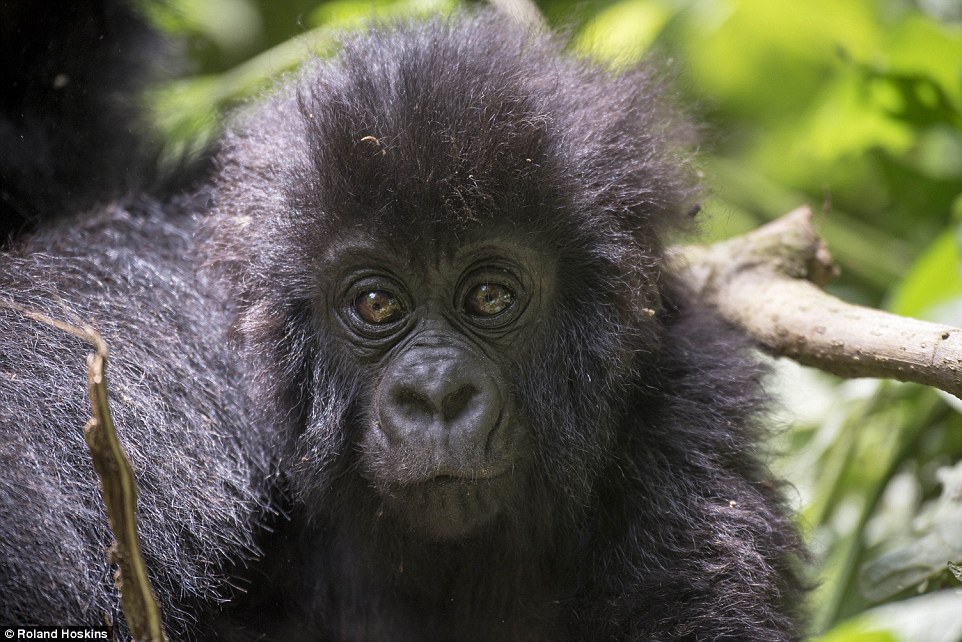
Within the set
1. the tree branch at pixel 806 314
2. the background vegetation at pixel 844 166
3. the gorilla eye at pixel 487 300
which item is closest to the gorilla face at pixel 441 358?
the gorilla eye at pixel 487 300

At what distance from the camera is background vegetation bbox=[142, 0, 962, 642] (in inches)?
123

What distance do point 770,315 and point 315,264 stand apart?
1336 mm

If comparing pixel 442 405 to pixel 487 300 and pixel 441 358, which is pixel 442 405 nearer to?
pixel 441 358

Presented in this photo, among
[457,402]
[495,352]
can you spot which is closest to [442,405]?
[457,402]

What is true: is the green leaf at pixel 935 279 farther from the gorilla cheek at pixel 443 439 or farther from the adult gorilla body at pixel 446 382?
the gorilla cheek at pixel 443 439

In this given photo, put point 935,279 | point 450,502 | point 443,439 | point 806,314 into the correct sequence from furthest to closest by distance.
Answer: point 935,279
point 806,314
point 450,502
point 443,439

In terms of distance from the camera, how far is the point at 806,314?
2842 mm

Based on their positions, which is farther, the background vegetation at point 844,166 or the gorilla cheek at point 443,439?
the background vegetation at point 844,166

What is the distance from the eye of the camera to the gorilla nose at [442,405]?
7.72 ft

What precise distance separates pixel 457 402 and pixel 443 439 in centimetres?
10

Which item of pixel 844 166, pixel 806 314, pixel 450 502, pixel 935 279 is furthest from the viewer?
pixel 844 166

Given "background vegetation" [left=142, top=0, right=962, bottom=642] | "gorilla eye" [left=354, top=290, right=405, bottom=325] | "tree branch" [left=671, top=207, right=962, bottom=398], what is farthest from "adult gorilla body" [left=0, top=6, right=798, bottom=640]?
"background vegetation" [left=142, top=0, right=962, bottom=642]

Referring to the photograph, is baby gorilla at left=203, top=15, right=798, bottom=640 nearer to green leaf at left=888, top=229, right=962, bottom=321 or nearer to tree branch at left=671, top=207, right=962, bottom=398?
tree branch at left=671, top=207, right=962, bottom=398

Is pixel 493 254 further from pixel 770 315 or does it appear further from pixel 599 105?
pixel 770 315
